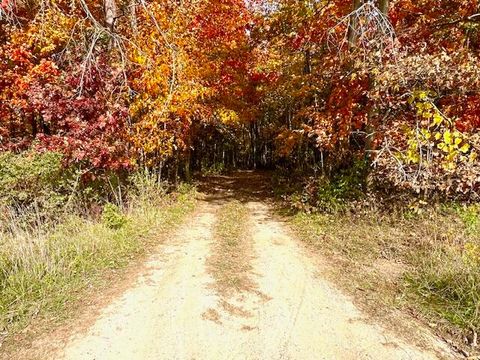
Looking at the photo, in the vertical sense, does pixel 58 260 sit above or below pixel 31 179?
below

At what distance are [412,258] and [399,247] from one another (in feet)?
1.69

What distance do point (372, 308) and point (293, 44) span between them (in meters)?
9.74

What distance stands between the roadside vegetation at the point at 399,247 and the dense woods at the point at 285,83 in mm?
593

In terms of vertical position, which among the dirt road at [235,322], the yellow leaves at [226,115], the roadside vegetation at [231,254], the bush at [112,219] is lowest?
the dirt road at [235,322]

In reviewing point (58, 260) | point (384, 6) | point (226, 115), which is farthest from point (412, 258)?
point (226, 115)

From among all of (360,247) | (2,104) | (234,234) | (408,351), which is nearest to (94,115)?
(234,234)

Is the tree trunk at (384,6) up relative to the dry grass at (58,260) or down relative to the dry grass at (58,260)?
up

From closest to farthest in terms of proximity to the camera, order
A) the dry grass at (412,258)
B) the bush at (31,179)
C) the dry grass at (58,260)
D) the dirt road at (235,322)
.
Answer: the dirt road at (235,322) < the dry grass at (58,260) < the dry grass at (412,258) < the bush at (31,179)

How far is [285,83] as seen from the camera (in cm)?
1288

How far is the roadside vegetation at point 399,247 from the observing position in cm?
464

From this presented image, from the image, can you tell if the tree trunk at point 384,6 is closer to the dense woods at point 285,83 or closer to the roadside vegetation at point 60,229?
the dense woods at point 285,83

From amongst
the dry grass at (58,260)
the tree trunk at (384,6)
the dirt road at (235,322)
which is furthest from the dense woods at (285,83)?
the dirt road at (235,322)

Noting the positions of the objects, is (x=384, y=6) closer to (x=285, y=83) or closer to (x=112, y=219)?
(x=285, y=83)

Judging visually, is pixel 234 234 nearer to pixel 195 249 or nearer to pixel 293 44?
pixel 195 249
